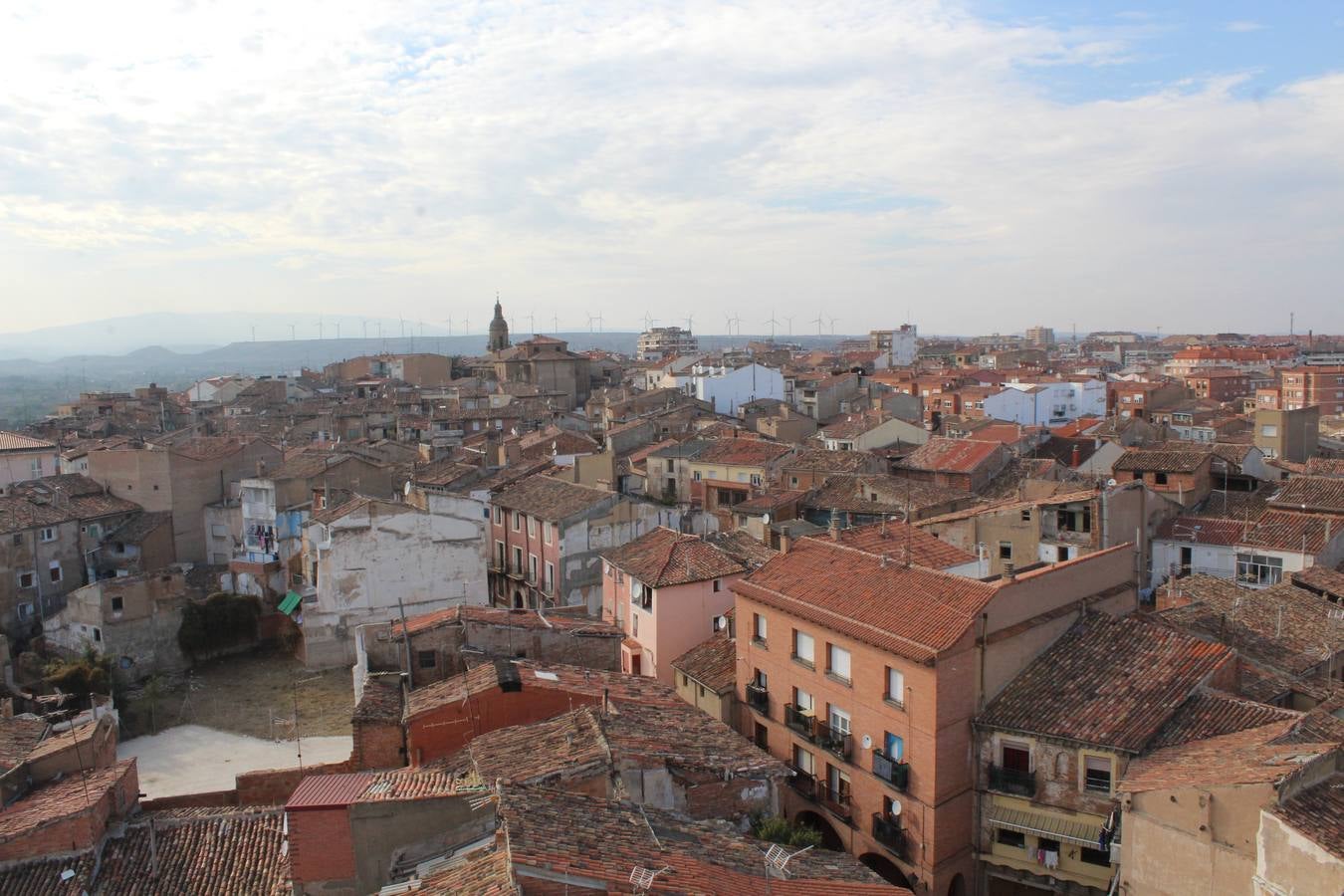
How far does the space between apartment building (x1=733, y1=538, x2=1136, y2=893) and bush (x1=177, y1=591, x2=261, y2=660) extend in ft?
71.3

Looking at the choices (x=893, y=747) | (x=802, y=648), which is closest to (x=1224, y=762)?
(x=893, y=747)

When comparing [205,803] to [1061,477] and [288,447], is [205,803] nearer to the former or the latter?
[1061,477]

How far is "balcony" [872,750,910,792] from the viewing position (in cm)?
1778

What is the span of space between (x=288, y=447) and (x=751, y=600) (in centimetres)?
4094

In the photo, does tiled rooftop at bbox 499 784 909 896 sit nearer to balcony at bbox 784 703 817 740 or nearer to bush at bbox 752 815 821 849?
bush at bbox 752 815 821 849

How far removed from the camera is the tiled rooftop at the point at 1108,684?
16422 mm

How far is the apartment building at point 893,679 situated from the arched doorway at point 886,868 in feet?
0.13

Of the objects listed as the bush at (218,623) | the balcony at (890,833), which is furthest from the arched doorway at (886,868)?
the bush at (218,623)

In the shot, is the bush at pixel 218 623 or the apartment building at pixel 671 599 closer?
the apartment building at pixel 671 599

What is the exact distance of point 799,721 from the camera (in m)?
20.5

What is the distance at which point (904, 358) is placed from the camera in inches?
5689

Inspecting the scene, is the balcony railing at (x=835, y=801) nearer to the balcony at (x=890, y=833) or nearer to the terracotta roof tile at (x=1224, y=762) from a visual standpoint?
the balcony at (x=890, y=833)

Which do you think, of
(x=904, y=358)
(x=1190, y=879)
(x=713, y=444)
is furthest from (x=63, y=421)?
(x=904, y=358)

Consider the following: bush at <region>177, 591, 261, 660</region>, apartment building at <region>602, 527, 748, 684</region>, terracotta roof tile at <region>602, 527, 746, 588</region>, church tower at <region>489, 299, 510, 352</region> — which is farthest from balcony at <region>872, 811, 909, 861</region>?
church tower at <region>489, 299, 510, 352</region>
